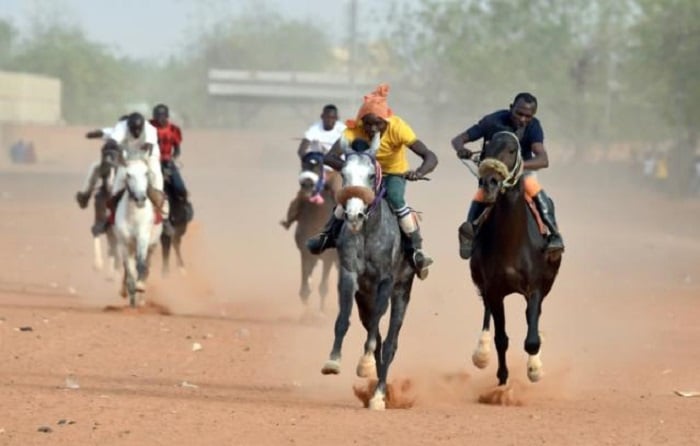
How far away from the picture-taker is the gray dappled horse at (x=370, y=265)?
11750 millimetres

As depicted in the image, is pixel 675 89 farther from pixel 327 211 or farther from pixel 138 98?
pixel 138 98

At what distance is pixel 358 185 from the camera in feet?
38.6

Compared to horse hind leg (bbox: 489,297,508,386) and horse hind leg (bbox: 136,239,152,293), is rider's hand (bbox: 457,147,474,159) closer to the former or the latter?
horse hind leg (bbox: 489,297,508,386)

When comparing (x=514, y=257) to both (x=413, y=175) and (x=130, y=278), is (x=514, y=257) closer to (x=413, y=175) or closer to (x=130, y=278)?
(x=413, y=175)

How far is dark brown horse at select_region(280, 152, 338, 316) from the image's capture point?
1967 centimetres

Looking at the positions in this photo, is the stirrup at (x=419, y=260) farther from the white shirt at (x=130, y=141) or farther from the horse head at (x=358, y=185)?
Answer: the white shirt at (x=130, y=141)

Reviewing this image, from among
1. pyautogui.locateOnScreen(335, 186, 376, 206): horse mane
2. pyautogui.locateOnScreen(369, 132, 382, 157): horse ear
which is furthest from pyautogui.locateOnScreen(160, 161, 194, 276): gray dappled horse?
pyautogui.locateOnScreen(335, 186, 376, 206): horse mane

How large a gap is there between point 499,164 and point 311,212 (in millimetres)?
8098

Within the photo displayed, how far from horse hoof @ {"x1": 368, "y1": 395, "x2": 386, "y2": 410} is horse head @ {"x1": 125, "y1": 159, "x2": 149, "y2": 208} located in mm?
7564

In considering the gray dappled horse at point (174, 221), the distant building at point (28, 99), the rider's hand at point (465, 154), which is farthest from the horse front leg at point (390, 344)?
the distant building at point (28, 99)

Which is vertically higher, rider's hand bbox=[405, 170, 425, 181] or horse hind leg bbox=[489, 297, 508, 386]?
rider's hand bbox=[405, 170, 425, 181]

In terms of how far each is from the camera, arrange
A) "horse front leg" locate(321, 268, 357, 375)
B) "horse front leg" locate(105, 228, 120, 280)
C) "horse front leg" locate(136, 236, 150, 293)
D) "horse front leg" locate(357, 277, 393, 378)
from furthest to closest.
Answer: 1. "horse front leg" locate(105, 228, 120, 280)
2. "horse front leg" locate(136, 236, 150, 293)
3. "horse front leg" locate(357, 277, 393, 378)
4. "horse front leg" locate(321, 268, 357, 375)

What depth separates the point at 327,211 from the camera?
19.9 metres

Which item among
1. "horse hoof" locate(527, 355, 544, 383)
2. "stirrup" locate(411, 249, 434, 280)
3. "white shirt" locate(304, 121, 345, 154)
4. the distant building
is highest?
"white shirt" locate(304, 121, 345, 154)
